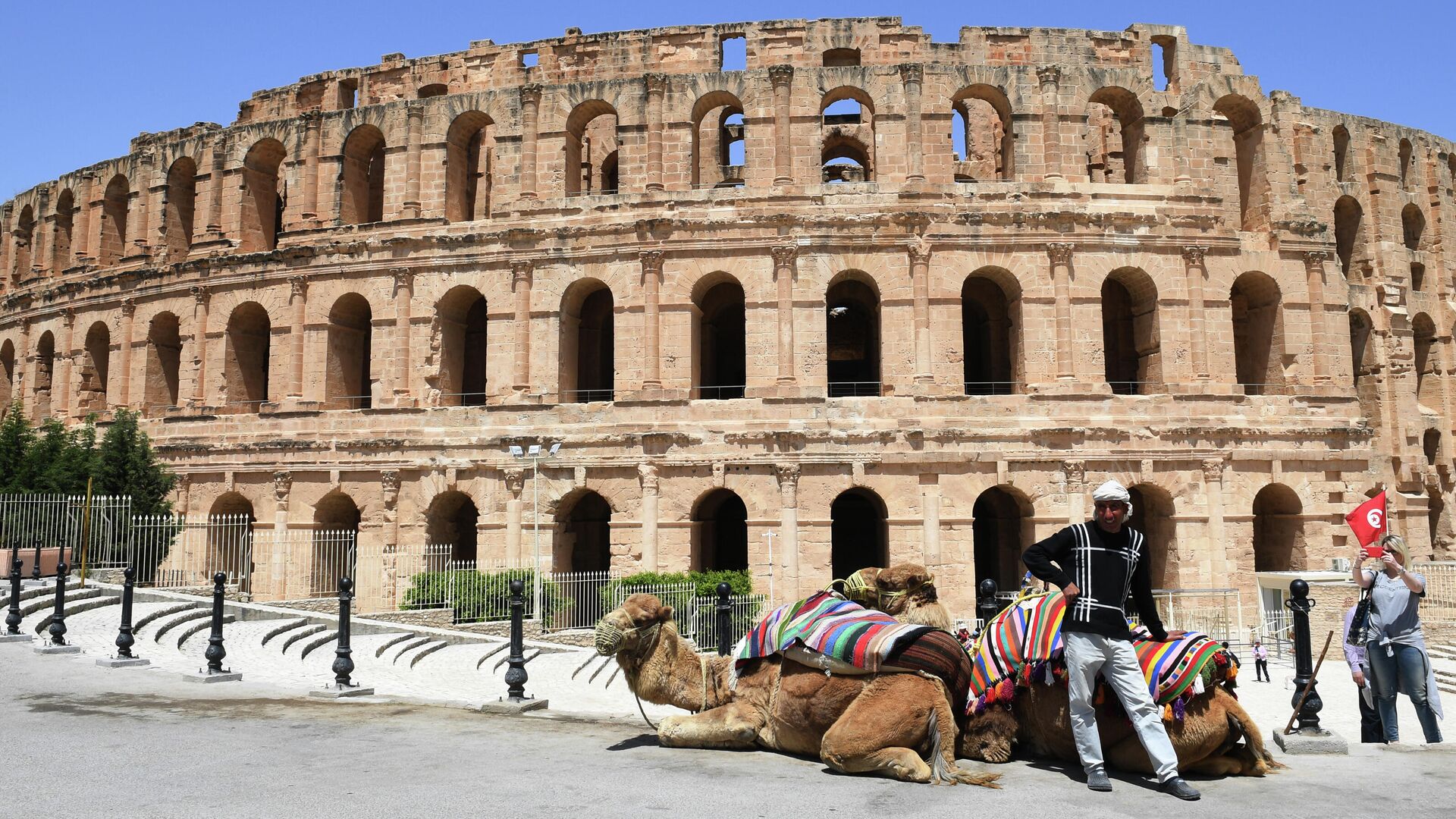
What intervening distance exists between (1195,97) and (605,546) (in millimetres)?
19729

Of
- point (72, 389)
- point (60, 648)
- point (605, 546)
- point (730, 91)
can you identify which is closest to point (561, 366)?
point (605, 546)

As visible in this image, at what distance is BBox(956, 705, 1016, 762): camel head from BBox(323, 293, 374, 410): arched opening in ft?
A: 73.6

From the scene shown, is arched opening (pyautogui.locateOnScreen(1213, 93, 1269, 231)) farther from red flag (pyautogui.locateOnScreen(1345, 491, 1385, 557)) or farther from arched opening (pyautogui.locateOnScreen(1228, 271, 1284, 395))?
red flag (pyautogui.locateOnScreen(1345, 491, 1385, 557))

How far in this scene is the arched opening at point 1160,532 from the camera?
2317 cm

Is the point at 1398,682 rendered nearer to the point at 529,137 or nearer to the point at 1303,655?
the point at 1303,655

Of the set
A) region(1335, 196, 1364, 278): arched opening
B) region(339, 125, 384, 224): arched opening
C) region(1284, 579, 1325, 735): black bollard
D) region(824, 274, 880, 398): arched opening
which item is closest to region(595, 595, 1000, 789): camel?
region(1284, 579, 1325, 735): black bollard

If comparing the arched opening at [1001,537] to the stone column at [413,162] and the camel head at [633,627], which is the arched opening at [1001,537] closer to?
the stone column at [413,162]

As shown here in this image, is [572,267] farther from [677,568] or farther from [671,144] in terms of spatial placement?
[677,568]

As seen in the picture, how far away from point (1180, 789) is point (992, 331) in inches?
872

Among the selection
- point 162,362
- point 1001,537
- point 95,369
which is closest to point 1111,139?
point 1001,537

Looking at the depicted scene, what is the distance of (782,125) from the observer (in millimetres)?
24859

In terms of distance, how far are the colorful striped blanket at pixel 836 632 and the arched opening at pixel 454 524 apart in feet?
57.1

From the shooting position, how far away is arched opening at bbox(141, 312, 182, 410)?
2917 cm

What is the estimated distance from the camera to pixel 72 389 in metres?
30.6
